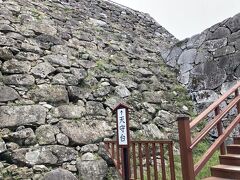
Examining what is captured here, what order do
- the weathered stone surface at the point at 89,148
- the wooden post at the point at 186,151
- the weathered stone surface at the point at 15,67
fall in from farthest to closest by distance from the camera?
the weathered stone surface at the point at 15,67 → the weathered stone surface at the point at 89,148 → the wooden post at the point at 186,151

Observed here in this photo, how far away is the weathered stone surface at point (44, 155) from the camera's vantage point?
3879 millimetres

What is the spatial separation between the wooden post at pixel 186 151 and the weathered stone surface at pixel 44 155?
1740 mm

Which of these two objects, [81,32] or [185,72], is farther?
[185,72]

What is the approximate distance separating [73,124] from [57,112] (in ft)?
1.03

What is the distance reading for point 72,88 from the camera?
522 centimetres

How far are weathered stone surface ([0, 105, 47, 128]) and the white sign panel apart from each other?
1.55 m

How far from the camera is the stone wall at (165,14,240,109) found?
22.5 ft

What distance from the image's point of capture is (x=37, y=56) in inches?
210

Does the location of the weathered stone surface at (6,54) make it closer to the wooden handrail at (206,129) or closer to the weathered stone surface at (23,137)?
the weathered stone surface at (23,137)

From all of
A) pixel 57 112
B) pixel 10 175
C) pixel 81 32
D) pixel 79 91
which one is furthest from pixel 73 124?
pixel 81 32

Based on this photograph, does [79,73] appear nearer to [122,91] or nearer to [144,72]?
[122,91]

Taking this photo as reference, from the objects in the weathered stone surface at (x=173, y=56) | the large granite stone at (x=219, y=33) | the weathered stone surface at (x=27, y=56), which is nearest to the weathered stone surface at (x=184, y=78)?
the weathered stone surface at (x=173, y=56)

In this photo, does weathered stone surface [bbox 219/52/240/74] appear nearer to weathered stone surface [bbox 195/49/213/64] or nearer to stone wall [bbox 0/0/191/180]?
weathered stone surface [bbox 195/49/213/64]

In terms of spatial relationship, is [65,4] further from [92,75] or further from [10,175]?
[10,175]
